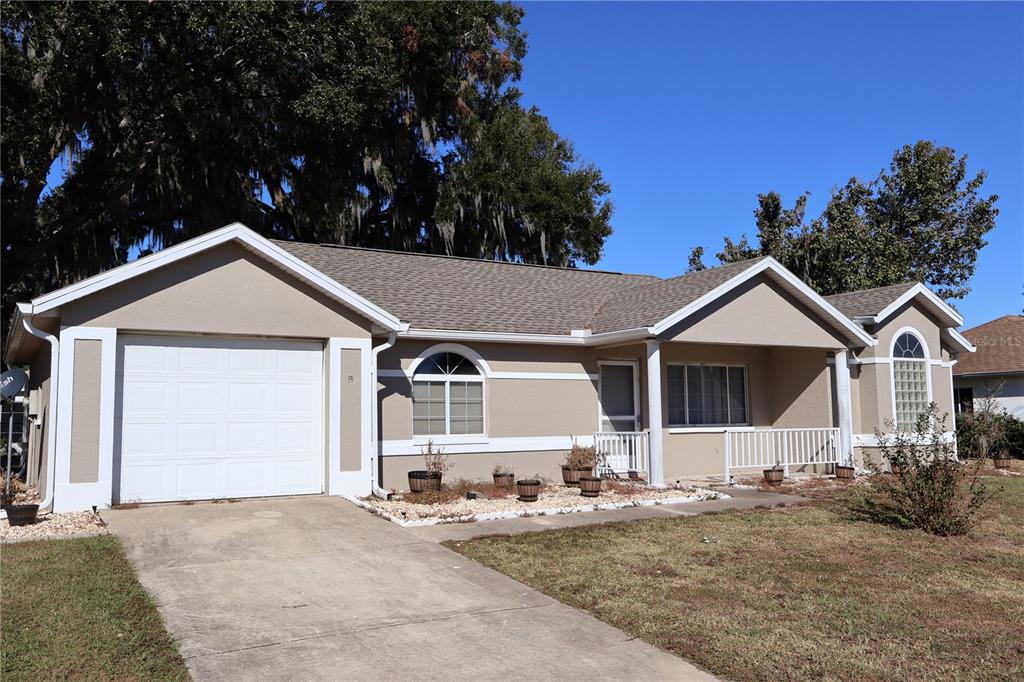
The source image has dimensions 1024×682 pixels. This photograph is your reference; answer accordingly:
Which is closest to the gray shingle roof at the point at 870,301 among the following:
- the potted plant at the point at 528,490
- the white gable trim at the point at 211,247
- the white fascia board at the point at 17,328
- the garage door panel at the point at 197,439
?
the potted plant at the point at 528,490

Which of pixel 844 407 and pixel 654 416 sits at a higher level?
pixel 844 407

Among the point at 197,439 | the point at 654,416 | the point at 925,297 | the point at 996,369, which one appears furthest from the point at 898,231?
the point at 197,439

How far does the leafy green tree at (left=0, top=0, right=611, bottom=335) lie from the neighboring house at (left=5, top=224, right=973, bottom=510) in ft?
24.8

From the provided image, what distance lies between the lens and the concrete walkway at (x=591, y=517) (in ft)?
32.6

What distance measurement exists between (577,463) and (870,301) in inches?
334

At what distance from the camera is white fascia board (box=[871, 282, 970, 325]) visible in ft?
57.1

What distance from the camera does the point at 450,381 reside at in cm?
1456

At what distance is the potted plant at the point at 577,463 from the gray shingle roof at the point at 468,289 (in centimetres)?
235

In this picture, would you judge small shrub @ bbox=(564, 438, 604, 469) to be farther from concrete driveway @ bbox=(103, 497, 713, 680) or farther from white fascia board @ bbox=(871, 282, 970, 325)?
white fascia board @ bbox=(871, 282, 970, 325)

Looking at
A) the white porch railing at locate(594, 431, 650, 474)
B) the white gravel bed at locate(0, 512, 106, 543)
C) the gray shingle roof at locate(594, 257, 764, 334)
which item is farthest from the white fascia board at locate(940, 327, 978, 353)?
the white gravel bed at locate(0, 512, 106, 543)

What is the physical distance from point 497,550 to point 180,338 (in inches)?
235

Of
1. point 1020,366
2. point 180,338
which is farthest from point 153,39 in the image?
point 1020,366

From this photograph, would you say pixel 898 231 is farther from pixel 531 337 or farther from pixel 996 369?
pixel 531 337

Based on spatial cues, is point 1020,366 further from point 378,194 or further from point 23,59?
point 23,59
